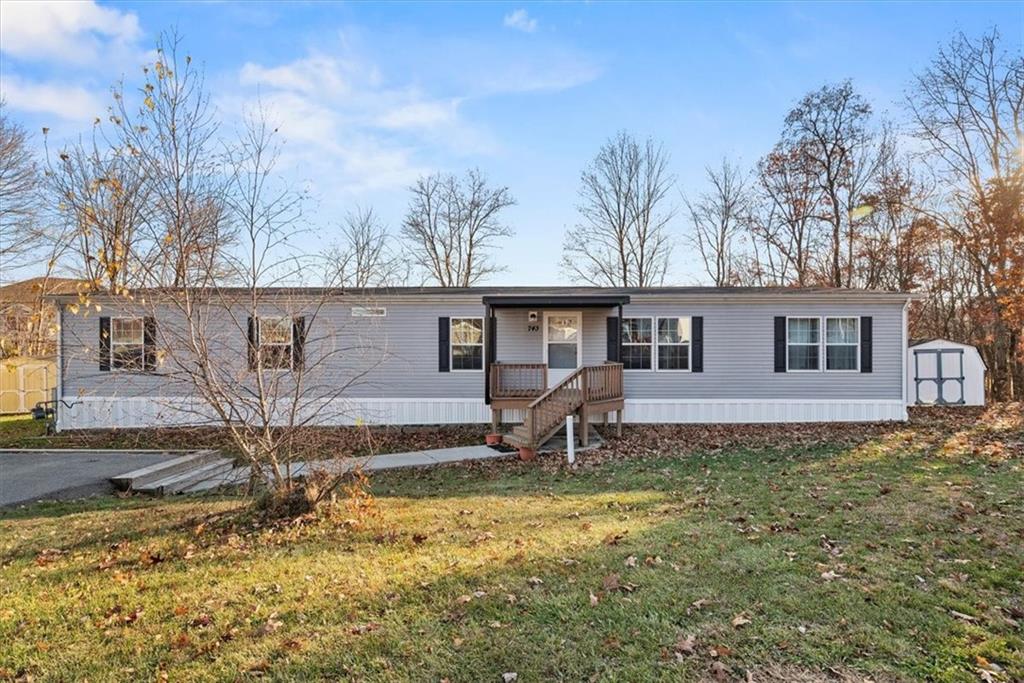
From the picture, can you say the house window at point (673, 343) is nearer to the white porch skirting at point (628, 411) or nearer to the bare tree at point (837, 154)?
the white porch skirting at point (628, 411)

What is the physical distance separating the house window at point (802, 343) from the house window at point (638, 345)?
3371 mm

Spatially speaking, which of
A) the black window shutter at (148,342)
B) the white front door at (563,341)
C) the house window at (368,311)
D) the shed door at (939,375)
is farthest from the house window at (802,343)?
the black window shutter at (148,342)

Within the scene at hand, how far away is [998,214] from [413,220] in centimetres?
2435

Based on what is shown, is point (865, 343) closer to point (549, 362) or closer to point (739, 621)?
point (549, 362)

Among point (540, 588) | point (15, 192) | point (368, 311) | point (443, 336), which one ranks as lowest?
point (540, 588)

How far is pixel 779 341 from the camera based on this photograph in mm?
13375

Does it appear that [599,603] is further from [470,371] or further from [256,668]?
[470,371]

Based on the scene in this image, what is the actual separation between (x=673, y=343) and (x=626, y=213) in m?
15.4

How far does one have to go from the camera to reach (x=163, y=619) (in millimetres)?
3553

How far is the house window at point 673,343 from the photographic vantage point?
531 inches

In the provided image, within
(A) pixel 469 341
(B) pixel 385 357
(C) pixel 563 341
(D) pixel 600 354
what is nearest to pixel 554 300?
(C) pixel 563 341

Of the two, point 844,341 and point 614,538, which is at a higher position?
point 844,341

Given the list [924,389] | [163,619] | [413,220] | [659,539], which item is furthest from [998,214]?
[413,220]

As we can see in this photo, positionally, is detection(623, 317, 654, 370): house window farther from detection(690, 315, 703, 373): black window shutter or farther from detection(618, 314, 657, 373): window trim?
detection(690, 315, 703, 373): black window shutter
